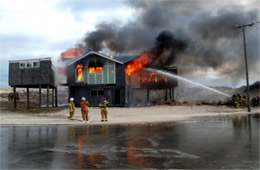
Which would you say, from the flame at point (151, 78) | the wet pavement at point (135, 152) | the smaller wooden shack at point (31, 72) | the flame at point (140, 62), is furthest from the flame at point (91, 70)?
the wet pavement at point (135, 152)

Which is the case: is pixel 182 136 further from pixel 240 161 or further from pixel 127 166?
pixel 127 166

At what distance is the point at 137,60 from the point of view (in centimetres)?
3675

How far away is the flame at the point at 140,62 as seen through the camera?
35688 mm

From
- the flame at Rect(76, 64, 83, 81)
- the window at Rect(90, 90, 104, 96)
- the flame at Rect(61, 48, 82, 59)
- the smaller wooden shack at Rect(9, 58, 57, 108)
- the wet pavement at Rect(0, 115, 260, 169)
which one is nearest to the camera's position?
the wet pavement at Rect(0, 115, 260, 169)

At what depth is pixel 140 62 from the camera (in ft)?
122

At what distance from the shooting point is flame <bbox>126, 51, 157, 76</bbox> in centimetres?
3569

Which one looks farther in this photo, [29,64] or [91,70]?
[91,70]

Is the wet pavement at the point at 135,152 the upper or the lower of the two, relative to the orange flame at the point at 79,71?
lower

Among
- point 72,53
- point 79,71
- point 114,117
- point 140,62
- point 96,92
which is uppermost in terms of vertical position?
point 72,53

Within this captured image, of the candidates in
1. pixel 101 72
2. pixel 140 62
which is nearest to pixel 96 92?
pixel 101 72

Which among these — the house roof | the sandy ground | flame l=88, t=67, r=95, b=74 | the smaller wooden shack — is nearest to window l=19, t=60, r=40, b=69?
the smaller wooden shack

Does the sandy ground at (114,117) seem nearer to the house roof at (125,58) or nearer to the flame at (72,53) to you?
the house roof at (125,58)

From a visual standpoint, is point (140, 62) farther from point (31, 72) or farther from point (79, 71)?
point (31, 72)

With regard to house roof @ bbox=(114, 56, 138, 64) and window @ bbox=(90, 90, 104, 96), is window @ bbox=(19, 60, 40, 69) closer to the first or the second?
window @ bbox=(90, 90, 104, 96)
